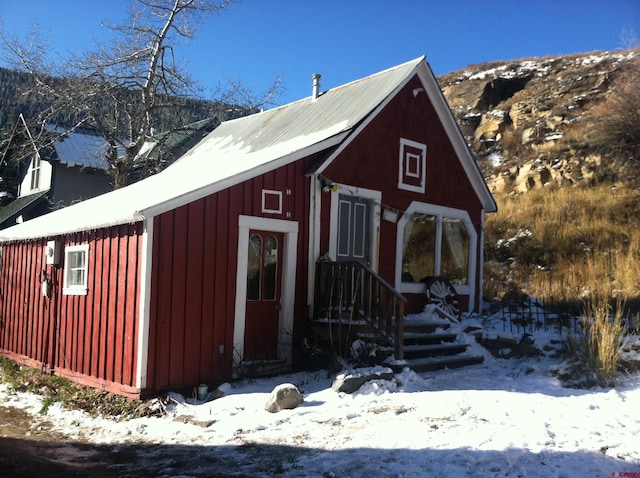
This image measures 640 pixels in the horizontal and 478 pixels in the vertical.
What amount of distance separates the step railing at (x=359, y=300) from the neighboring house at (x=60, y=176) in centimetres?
1271

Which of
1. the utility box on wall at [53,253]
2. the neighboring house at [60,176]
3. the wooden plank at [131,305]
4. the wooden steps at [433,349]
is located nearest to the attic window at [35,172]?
the neighboring house at [60,176]

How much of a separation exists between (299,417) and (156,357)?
2199 millimetres

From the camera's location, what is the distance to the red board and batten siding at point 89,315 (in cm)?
812

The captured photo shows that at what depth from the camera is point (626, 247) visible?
16875 mm

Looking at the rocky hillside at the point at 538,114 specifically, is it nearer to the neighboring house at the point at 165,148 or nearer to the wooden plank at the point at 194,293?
the neighboring house at the point at 165,148

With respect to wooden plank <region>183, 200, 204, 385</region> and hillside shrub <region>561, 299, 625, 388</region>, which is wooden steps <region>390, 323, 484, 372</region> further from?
wooden plank <region>183, 200, 204, 385</region>

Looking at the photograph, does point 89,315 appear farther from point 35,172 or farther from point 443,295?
point 35,172

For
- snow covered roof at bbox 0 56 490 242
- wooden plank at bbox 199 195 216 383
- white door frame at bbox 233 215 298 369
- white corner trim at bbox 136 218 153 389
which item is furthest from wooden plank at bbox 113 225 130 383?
white door frame at bbox 233 215 298 369

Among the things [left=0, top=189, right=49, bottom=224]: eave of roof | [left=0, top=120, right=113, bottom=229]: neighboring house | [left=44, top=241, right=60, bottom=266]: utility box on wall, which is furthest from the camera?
[left=0, top=120, right=113, bottom=229]: neighboring house

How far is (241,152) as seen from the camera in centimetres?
1269

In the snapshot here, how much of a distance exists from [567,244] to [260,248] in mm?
12313

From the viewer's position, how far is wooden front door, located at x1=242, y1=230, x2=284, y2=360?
9125mm

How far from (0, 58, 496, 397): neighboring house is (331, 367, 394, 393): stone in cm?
97

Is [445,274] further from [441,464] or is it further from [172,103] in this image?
[172,103]
